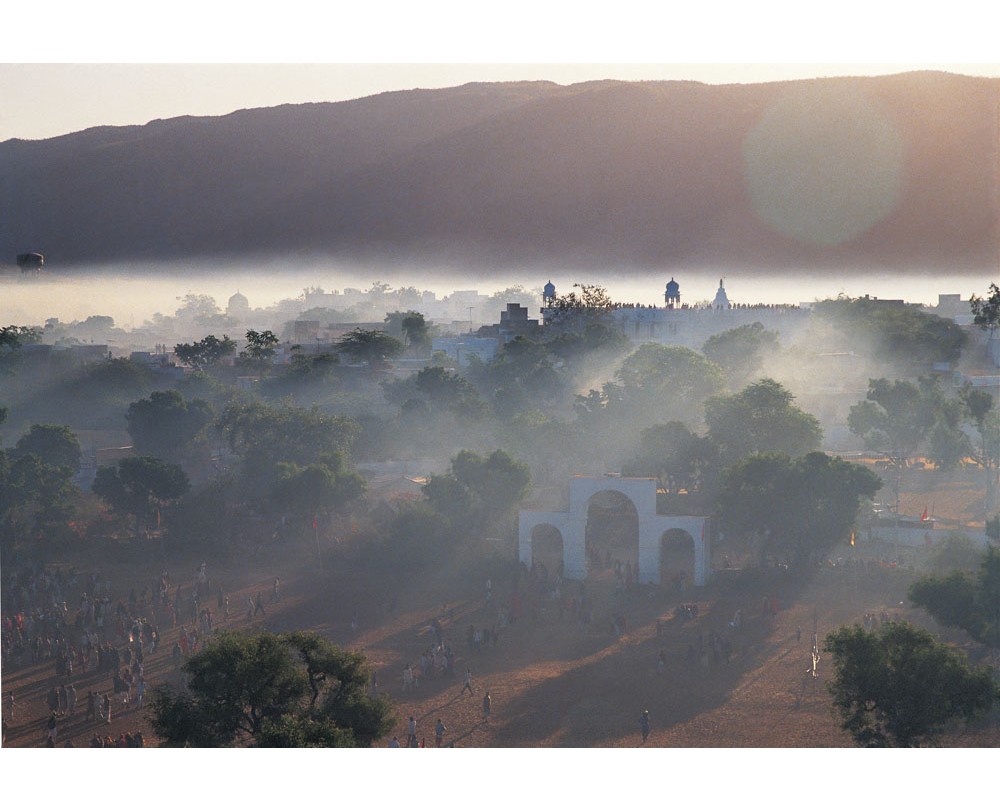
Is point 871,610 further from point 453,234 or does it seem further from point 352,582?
point 453,234

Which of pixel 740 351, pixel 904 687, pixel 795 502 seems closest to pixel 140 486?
pixel 795 502

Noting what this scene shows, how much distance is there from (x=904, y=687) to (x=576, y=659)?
17.9 ft

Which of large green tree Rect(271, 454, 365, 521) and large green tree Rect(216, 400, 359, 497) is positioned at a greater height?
large green tree Rect(216, 400, 359, 497)

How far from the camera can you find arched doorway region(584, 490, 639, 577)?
20.9 m

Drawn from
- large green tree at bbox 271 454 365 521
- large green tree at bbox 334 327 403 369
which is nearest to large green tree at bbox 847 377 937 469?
large green tree at bbox 271 454 365 521

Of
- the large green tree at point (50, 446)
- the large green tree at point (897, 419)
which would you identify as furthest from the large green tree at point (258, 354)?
the large green tree at point (897, 419)


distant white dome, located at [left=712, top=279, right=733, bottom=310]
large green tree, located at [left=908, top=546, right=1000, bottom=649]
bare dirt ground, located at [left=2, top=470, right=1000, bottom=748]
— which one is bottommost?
bare dirt ground, located at [left=2, top=470, right=1000, bottom=748]

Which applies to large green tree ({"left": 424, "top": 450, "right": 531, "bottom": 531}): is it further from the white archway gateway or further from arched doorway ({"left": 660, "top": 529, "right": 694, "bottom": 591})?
arched doorway ({"left": 660, "top": 529, "right": 694, "bottom": 591})

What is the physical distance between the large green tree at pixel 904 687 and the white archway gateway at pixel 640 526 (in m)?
7.37

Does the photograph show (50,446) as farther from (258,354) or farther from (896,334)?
(896,334)

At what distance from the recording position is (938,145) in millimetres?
36094

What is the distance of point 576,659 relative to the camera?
647 inches

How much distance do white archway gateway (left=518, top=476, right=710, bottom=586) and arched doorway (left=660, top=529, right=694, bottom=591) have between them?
7.9 inches

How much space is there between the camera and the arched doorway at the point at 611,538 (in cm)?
2091
